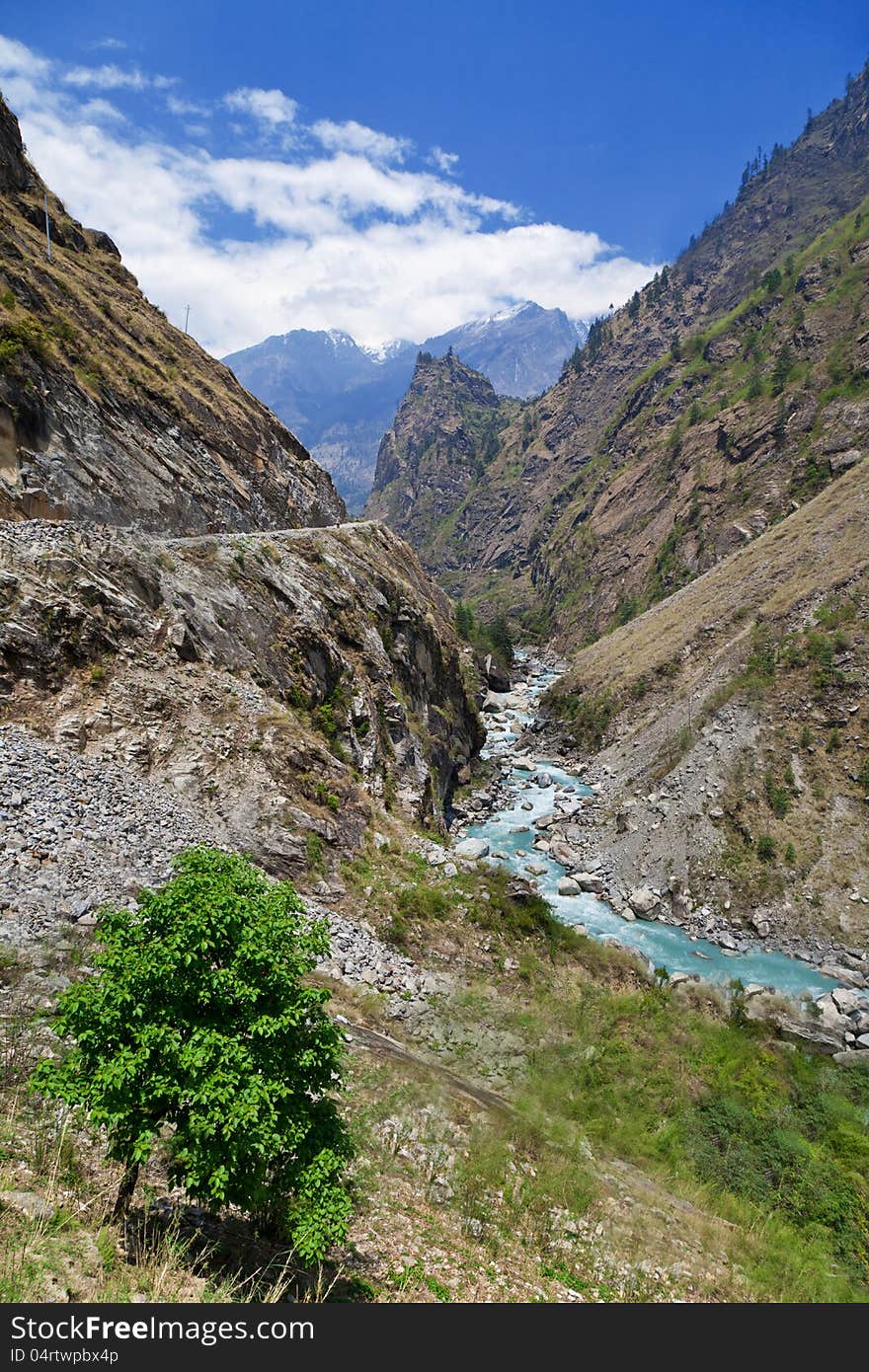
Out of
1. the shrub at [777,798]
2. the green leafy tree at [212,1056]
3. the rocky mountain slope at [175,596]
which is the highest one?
the rocky mountain slope at [175,596]

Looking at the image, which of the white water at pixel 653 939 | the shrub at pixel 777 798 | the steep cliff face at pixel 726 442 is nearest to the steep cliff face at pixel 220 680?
the white water at pixel 653 939

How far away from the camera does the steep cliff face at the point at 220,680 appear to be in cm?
1917

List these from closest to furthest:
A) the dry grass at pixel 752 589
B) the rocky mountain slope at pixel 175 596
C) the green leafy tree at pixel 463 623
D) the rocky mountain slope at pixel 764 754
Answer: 1. the rocky mountain slope at pixel 175 596
2. the rocky mountain slope at pixel 764 754
3. the dry grass at pixel 752 589
4. the green leafy tree at pixel 463 623

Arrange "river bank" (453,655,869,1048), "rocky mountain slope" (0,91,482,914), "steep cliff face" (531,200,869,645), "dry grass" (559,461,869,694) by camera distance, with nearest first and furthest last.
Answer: "rocky mountain slope" (0,91,482,914) → "river bank" (453,655,869,1048) → "dry grass" (559,461,869,694) → "steep cliff face" (531,200,869,645)

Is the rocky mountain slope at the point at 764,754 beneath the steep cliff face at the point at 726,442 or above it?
beneath

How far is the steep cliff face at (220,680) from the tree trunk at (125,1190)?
13.2 metres

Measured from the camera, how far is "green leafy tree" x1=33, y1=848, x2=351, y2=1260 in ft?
20.2

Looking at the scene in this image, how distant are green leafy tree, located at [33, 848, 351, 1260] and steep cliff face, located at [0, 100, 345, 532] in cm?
2097

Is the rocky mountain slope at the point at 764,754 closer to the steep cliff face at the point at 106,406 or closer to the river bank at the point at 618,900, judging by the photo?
the river bank at the point at 618,900

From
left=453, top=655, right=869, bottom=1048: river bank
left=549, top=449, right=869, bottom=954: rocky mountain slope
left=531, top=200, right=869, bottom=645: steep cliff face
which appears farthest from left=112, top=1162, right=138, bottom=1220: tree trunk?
left=531, top=200, right=869, bottom=645: steep cliff face

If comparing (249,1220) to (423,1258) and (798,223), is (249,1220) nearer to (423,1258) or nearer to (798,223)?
(423,1258)

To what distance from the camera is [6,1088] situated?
27.0 feet

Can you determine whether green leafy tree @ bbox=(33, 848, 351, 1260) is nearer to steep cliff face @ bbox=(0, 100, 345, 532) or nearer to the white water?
steep cliff face @ bbox=(0, 100, 345, 532)
